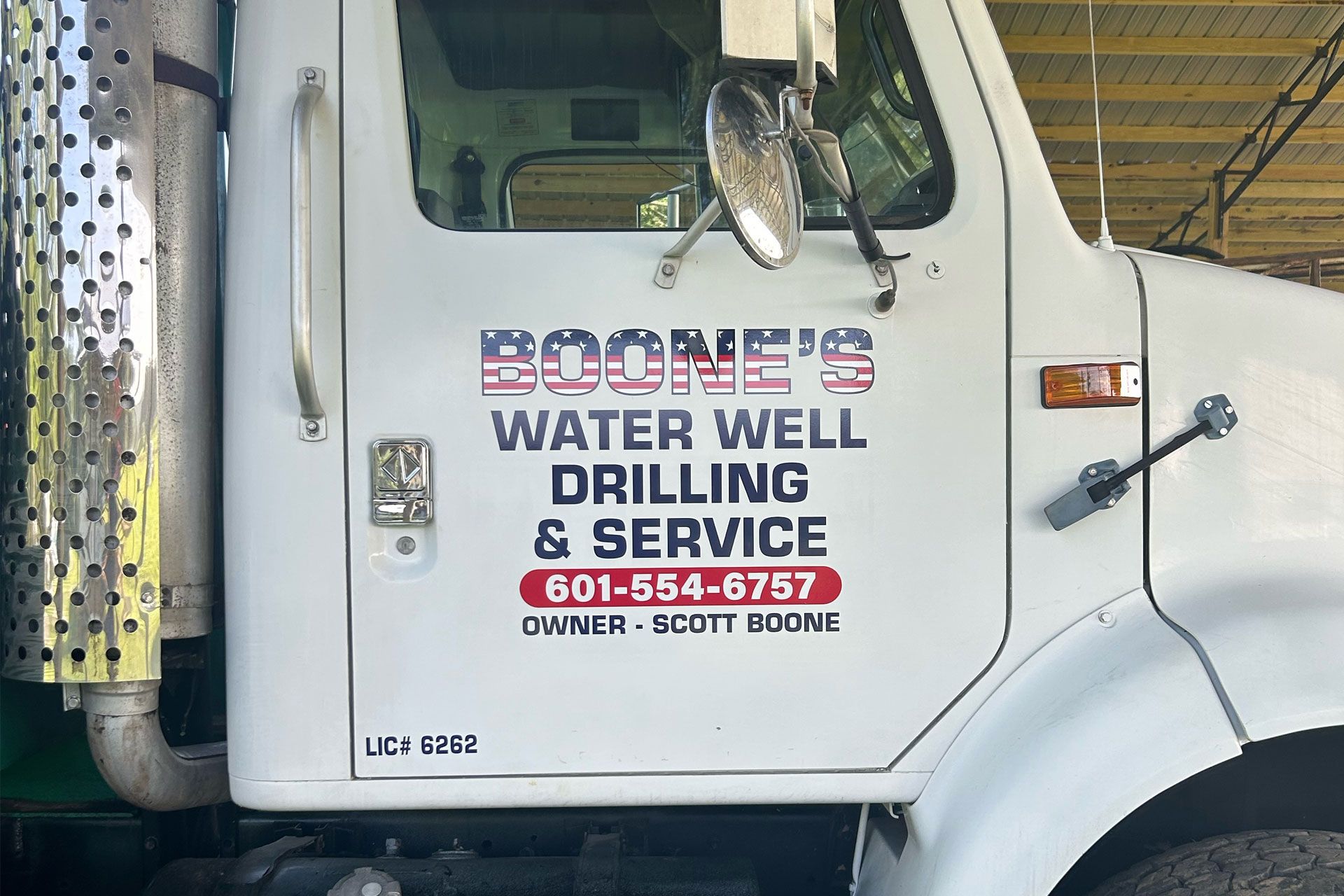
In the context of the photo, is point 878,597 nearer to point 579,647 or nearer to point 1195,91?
point 579,647

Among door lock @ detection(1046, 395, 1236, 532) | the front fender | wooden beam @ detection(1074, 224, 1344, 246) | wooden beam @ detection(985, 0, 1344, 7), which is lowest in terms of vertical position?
the front fender

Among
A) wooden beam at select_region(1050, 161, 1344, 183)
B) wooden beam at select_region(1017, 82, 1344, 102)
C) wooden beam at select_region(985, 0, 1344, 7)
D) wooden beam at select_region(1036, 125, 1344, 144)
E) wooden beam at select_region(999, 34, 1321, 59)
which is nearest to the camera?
wooden beam at select_region(985, 0, 1344, 7)

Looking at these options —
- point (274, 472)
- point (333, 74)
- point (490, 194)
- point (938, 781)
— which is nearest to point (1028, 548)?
point (938, 781)

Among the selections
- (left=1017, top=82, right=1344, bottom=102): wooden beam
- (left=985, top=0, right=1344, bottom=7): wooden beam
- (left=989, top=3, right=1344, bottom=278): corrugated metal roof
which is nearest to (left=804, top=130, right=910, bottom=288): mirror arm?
(left=989, top=3, right=1344, bottom=278): corrugated metal roof

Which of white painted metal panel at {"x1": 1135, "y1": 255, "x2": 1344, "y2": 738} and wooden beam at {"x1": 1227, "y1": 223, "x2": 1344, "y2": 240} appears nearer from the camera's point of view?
white painted metal panel at {"x1": 1135, "y1": 255, "x2": 1344, "y2": 738}

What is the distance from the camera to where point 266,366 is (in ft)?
5.74

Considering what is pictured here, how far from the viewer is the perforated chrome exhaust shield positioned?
171 cm

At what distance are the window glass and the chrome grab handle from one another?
20 cm

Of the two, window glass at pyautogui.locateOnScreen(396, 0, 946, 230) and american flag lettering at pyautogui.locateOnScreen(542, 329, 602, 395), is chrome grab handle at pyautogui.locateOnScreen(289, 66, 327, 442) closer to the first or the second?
window glass at pyautogui.locateOnScreen(396, 0, 946, 230)

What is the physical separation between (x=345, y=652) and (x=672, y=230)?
3.07 feet

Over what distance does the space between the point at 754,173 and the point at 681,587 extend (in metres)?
0.72

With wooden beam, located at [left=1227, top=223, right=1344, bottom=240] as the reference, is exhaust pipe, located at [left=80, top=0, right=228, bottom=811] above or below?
below

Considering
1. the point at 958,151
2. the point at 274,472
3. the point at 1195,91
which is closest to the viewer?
the point at 274,472

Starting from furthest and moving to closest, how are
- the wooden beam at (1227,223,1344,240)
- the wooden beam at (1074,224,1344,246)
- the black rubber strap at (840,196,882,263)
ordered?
1. the wooden beam at (1227,223,1344,240)
2. the wooden beam at (1074,224,1344,246)
3. the black rubber strap at (840,196,882,263)
